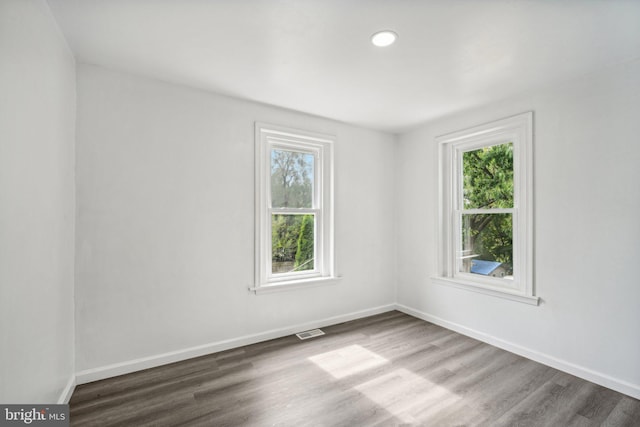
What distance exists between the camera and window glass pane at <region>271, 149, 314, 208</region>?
10.6 feet

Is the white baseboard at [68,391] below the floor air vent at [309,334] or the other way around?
the other way around

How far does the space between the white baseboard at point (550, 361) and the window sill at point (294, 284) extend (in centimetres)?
130

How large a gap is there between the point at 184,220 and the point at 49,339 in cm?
118

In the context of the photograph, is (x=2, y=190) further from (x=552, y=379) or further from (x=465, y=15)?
(x=552, y=379)

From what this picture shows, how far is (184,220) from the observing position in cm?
263

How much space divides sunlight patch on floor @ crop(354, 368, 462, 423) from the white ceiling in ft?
7.89

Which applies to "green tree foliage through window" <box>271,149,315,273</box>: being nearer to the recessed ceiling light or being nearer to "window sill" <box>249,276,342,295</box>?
"window sill" <box>249,276,342,295</box>

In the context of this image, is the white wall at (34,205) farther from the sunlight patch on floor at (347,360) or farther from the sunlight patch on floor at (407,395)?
the sunlight patch on floor at (407,395)

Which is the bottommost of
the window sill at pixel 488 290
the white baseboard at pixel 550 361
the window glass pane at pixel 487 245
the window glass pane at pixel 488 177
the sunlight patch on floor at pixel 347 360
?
the sunlight patch on floor at pixel 347 360

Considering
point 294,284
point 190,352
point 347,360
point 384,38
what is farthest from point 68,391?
point 384,38

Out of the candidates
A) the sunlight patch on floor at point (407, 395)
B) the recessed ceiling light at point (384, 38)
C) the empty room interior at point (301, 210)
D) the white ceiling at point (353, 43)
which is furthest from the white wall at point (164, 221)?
the recessed ceiling light at point (384, 38)

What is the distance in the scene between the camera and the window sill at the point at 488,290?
2.68 m

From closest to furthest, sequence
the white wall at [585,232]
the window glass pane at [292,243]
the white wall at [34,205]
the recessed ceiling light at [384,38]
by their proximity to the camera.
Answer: the white wall at [34,205]
the recessed ceiling light at [384,38]
the white wall at [585,232]
the window glass pane at [292,243]

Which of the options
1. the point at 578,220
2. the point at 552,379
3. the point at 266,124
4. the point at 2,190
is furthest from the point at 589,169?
the point at 2,190
